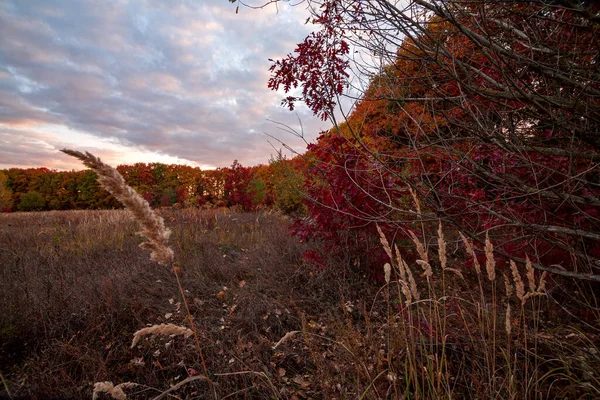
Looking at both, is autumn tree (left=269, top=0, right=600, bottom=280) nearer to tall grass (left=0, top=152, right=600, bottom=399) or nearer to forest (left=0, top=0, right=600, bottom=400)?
forest (left=0, top=0, right=600, bottom=400)

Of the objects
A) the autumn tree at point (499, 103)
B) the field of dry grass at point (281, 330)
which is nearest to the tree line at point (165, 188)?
the field of dry grass at point (281, 330)

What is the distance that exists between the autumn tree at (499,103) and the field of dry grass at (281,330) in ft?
1.75

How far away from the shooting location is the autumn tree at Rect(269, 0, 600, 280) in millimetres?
1911

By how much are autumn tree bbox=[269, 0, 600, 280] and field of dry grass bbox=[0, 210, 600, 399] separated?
533mm

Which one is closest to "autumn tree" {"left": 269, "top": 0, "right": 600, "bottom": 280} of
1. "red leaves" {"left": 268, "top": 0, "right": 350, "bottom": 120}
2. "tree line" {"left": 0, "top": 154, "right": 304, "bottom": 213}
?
"red leaves" {"left": 268, "top": 0, "right": 350, "bottom": 120}

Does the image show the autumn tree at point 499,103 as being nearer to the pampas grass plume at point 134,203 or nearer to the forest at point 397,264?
the forest at point 397,264

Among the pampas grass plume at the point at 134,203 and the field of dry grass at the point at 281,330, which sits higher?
the pampas grass plume at the point at 134,203

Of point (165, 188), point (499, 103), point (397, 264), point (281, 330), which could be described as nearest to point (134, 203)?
point (499, 103)

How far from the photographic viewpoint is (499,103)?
6.63 ft

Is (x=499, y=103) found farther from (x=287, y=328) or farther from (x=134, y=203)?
(x=287, y=328)

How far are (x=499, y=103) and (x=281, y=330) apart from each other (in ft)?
9.27

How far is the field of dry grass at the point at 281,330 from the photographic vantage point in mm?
2068

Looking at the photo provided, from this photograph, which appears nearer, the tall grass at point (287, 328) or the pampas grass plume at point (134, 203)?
the pampas grass plume at point (134, 203)

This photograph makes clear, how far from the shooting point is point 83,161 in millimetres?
967
